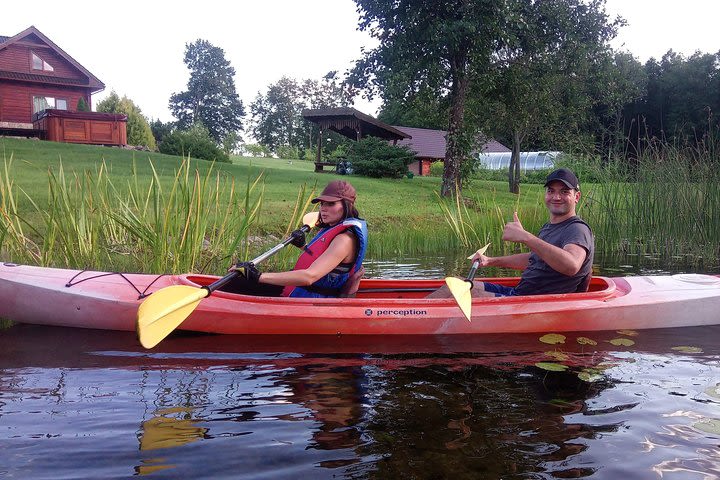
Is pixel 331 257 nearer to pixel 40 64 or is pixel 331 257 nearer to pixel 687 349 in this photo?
pixel 687 349

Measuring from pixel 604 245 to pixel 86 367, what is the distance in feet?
22.2

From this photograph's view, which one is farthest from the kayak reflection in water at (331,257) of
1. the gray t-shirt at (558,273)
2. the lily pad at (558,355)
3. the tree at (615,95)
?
the tree at (615,95)

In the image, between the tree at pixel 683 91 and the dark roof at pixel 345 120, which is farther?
the tree at pixel 683 91

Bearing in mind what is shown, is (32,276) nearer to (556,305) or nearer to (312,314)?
(312,314)

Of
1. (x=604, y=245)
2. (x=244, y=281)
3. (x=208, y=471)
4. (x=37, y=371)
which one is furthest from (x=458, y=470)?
(x=604, y=245)

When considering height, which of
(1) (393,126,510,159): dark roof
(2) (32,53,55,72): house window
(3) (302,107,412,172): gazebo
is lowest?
(3) (302,107,412,172): gazebo

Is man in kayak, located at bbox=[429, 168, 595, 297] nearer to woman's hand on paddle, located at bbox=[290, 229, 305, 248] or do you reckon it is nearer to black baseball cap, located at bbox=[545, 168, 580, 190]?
black baseball cap, located at bbox=[545, 168, 580, 190]

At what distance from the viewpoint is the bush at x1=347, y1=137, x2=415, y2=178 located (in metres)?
20.8

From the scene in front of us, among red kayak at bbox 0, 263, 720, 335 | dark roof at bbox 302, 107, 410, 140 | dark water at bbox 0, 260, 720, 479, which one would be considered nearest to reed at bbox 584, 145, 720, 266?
red kayak at bbox 0, 263, 720, 335

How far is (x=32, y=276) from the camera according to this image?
14.9 feet

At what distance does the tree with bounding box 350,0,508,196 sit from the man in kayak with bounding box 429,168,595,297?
1109 cm

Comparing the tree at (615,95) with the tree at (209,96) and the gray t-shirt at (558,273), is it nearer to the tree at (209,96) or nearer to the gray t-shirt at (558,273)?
the gray t-shirt at (558,273)

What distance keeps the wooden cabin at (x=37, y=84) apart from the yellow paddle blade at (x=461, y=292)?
66.0 ft

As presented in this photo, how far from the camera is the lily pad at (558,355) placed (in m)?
4.02
